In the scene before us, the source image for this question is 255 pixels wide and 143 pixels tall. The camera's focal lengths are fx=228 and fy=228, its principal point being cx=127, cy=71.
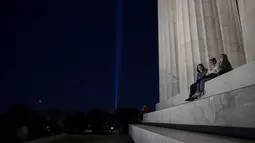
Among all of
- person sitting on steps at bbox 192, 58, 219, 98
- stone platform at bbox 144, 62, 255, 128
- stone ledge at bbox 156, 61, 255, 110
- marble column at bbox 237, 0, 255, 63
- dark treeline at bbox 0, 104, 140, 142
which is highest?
marble column at bbox 237, 0, 255, 63

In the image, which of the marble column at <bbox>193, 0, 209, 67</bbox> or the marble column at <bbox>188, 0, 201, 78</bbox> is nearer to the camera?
the marble column at <bbox>193, 0, 209, 67</bbox>

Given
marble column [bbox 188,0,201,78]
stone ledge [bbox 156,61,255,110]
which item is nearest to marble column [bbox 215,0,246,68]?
marble column [bbox 188,0,201,78]

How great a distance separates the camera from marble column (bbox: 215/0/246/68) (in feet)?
37.3

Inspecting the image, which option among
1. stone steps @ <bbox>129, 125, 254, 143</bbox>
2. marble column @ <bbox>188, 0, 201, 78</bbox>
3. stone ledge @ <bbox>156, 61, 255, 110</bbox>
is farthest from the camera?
marble column @ <bbox>188, 0, 201, 78</bbox>

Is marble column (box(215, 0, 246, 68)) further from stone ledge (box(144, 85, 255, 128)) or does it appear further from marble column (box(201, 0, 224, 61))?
stone ledge (box(144, 85, 255, 128))

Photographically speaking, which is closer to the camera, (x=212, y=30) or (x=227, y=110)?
(x=227, y=110)

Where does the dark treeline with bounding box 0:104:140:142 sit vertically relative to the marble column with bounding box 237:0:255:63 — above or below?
below

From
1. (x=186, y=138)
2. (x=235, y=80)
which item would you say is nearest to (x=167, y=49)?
(x=235, y=80)

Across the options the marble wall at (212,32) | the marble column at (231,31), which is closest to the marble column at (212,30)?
the marble wall at (212,32)

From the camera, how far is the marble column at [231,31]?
11367mm

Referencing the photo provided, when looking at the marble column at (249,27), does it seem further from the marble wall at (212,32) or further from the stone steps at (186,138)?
the stone steps at (186,138)

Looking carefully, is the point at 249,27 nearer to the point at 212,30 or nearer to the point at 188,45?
the point at 212,30

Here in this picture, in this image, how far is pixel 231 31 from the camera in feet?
38.6

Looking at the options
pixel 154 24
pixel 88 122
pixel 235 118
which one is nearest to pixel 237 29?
pixel 235 118
